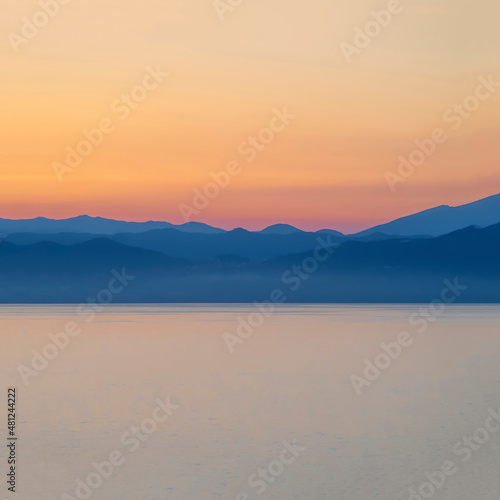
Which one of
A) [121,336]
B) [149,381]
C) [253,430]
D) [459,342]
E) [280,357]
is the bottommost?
[253,430]

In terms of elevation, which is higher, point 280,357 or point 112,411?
point 280,357

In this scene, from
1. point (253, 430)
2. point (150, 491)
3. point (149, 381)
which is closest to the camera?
point (150, 491)

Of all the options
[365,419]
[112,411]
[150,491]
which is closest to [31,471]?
[150,491]

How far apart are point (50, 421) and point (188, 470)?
8470 mm

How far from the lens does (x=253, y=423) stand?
91.1 feet

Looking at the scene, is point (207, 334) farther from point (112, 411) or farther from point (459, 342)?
point (112, 411)

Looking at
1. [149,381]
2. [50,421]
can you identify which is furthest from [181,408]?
[149,381]

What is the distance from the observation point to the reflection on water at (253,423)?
20.0 meters

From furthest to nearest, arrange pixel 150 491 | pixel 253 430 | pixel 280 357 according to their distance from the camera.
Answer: pixel 280 357 < pixel 253 430 < pixel 150 491

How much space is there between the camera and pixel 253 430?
26531mm

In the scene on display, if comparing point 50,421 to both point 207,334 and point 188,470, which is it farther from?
point 207,334

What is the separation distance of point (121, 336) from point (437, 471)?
2244 inches

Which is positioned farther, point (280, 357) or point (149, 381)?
point (280, 357)

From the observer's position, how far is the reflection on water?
20.0 meters
